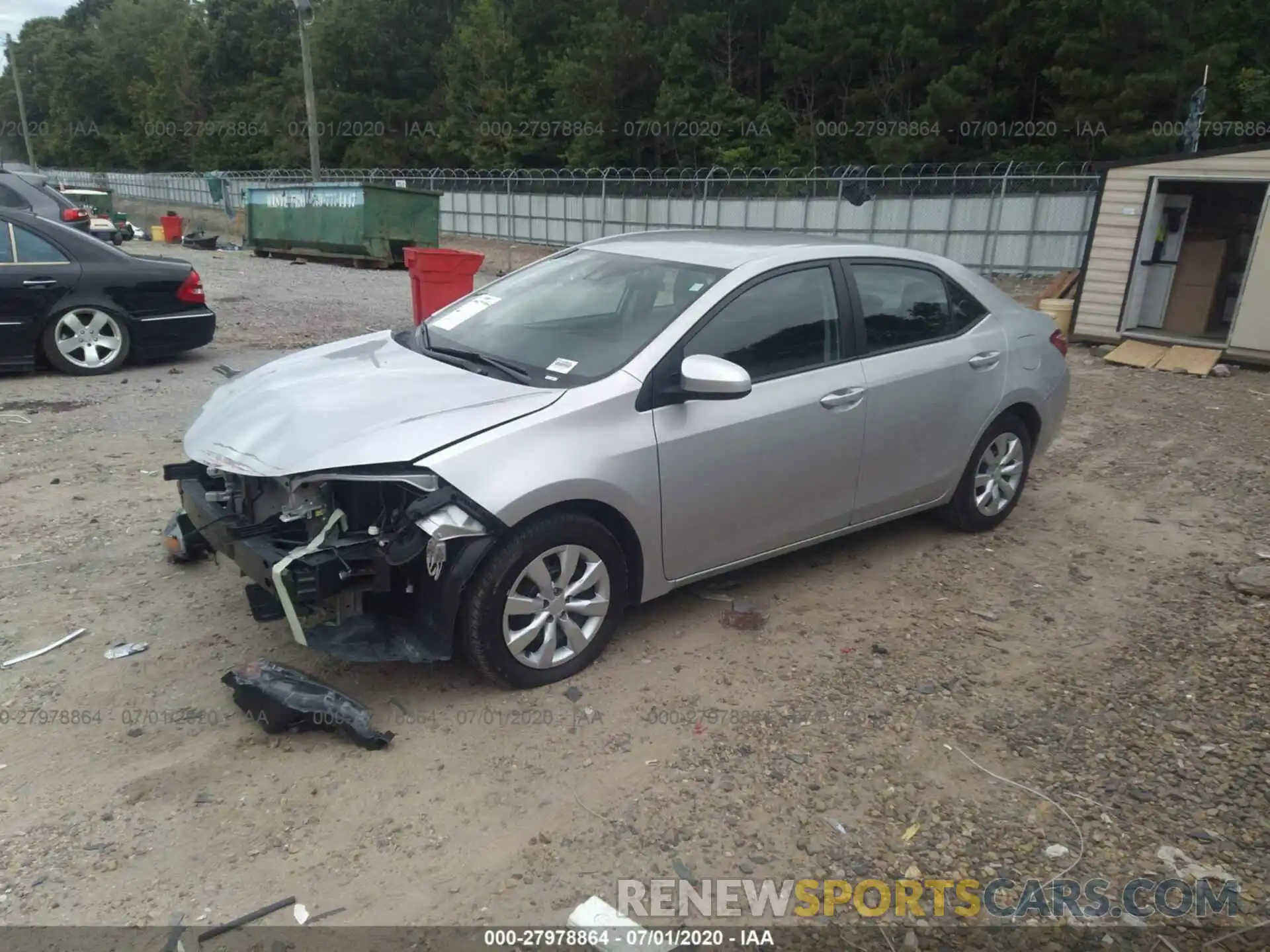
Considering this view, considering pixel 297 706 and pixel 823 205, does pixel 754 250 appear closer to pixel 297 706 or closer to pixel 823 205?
pixel 297 706

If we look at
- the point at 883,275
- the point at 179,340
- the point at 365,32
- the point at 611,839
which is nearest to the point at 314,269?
the point at 179,340

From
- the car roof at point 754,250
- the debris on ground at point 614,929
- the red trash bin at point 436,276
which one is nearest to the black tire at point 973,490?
the car roof at point 754,250

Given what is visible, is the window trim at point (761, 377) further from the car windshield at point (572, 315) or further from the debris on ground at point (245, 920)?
the debris on ground at point (245, 920)

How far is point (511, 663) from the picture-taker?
3.44 m

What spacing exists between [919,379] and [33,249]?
7388mm

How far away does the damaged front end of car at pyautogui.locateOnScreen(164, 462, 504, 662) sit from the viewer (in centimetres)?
314

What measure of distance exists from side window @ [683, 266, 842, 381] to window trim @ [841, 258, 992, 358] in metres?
0.13

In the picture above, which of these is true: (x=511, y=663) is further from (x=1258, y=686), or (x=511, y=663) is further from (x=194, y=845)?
(x=1258, y=686)

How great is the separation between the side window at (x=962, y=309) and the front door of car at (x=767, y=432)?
88cm

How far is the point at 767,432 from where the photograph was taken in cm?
396

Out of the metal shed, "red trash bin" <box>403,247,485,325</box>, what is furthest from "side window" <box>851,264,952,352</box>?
the metal shed

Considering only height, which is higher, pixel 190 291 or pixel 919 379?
pixel 919 379

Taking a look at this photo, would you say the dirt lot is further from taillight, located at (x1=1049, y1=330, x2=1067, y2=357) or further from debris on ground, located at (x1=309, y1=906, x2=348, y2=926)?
taillight, located at (x1=1049, y1=330, x2=1067, y2=357)

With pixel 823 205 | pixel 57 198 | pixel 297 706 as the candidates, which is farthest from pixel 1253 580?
pixel 823 205
